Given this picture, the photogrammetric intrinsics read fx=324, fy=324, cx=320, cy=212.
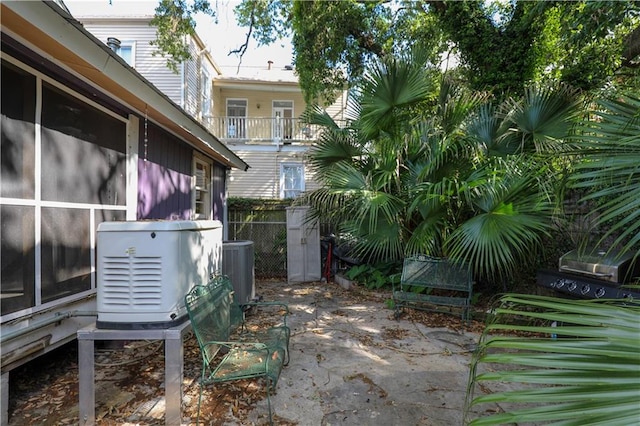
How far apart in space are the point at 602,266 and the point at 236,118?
495 inches

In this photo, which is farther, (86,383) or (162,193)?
(162,193)

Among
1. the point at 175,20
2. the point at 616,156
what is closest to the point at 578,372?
the point at 616,156

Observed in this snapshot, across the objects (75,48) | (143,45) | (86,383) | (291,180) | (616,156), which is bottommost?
(86,383)

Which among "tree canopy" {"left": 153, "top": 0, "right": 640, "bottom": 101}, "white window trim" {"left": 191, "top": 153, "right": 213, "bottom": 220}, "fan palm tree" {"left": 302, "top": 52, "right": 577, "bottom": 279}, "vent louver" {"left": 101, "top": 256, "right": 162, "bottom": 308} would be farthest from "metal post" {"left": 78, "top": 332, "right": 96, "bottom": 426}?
"tree canopy" {"left": 153, "top": 0, "right": 640, "bottom": 101}

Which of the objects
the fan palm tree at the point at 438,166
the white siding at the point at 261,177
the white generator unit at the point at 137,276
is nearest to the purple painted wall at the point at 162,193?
the white generator unit at the point at 137,276

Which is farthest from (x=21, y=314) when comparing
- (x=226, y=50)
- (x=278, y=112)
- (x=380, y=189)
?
(x=278, y=112)

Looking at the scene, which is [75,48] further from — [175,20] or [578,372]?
[175,20]

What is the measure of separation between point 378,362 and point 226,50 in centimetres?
1016

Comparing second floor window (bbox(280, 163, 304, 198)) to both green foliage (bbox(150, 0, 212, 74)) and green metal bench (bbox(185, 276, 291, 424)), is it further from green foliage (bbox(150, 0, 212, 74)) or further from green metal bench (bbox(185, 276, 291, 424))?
green metal bench (bbox(185, 276, 291, 424))

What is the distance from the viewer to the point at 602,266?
10.9 feet

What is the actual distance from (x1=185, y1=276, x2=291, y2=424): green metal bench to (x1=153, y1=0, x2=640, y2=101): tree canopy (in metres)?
5.05

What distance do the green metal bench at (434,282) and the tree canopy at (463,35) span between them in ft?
10.0

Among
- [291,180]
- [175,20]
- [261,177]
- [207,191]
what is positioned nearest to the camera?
[207,191]

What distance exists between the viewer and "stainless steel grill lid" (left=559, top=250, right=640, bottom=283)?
10.5 ft
